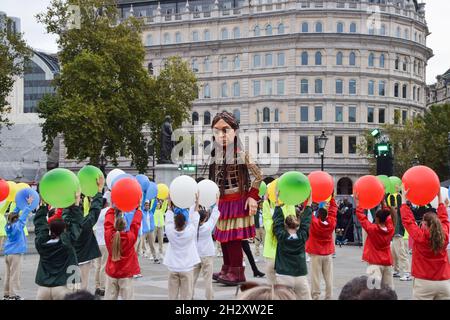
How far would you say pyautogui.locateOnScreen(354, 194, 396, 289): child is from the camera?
10.4m

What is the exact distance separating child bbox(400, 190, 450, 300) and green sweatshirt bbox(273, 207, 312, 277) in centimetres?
142

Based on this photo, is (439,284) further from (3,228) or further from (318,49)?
(318,49)

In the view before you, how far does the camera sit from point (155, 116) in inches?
1805

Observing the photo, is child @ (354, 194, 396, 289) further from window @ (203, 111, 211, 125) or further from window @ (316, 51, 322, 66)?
window @ (203, 111, 211, 125)

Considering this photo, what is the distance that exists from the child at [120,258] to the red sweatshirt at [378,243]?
3.44 metres

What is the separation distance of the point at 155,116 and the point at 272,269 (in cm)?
3562

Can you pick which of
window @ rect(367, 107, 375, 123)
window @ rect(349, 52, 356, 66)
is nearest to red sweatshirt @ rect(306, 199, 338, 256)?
window @ rect(349, 52, 356, 66)

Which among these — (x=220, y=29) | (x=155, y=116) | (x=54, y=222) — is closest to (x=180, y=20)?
(x=220, y=29)

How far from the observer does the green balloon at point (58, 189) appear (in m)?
8.84

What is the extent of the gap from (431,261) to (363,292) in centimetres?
412

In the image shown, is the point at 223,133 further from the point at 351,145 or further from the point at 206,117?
the point at 206,117


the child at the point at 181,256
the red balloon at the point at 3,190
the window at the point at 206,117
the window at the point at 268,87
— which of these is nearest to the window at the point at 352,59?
the window at the point at 268,87

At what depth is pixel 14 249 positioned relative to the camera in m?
12.1

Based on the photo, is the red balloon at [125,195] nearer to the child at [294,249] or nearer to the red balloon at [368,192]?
the child at [294,249]
